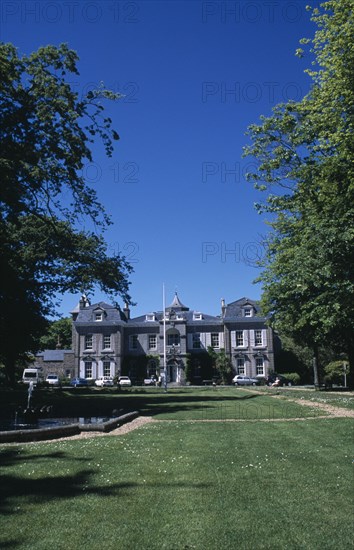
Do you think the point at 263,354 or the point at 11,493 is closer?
the point at 11,493

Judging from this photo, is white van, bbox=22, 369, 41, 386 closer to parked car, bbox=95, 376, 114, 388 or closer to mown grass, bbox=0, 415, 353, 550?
parked car, bbox=95, 376, 114, 388

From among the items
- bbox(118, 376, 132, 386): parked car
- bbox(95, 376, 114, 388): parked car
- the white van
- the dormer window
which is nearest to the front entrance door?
bbox(118, 376, 132, 386): parked car

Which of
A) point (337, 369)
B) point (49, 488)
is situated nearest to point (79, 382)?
point (337, 369)

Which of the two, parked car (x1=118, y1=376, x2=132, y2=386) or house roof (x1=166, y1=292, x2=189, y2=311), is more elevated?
house roof (x1=166, y1=292, x2=189, y2=311)

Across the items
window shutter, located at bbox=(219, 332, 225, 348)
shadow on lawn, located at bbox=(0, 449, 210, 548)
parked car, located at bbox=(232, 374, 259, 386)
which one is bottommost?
parked car, located at bbox=(232, 374, 259, 386)

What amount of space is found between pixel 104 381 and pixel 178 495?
5903 centimetres

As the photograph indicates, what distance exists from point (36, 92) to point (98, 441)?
15285 mm

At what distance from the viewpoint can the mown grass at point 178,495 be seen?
5.26 metres

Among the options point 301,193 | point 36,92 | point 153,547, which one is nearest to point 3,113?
point 36,92

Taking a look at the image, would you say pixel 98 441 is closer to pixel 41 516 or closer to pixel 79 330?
pixel 41 516

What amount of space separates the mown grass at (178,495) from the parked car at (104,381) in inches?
2082

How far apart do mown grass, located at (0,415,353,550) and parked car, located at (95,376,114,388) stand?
52885 millimetres

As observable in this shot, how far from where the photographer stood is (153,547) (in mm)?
5023

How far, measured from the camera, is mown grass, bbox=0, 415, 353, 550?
5.26m
